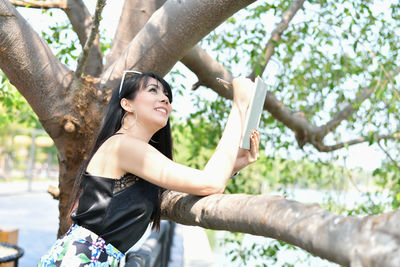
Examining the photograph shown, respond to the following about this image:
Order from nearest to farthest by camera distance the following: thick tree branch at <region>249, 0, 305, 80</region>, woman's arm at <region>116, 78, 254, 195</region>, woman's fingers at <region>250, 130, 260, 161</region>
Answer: woman's arm at <region>116, 78, 254, 195</region> < woman's fingers at <region>250, 130, 260, 161</region> < thick tree branch at <region>249, 0, 305, 80</region>

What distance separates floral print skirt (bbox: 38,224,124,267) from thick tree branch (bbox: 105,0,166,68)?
4.28 feet

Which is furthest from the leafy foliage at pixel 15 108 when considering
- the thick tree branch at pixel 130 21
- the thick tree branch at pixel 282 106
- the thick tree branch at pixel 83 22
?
the thick tree branch at pixel 282 106

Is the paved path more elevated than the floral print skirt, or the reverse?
the floral print skirt

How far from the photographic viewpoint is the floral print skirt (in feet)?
5.67

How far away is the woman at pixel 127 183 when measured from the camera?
170 cm

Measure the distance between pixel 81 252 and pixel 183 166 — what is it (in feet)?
1.61

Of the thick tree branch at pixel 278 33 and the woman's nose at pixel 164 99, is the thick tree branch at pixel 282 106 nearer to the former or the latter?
the thick tree branch at pixel 278 33

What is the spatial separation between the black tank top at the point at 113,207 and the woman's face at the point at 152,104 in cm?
26

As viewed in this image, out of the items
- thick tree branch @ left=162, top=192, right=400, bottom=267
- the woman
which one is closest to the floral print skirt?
the woman

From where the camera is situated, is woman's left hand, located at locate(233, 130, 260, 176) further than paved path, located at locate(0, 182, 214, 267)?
No

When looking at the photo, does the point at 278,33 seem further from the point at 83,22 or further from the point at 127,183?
the point at 127,183

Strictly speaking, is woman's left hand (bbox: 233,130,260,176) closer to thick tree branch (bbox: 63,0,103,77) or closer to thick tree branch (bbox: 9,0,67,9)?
thick tree branch (bbox: 63,0,103,77)

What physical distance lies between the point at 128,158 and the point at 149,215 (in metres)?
0.28

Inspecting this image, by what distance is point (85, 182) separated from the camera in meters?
1.84
